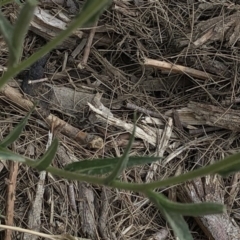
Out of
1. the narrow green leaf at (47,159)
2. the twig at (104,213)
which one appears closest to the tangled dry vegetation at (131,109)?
the twig at (104,213)

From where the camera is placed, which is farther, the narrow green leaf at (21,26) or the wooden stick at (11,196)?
the wooden stick at (11,196)

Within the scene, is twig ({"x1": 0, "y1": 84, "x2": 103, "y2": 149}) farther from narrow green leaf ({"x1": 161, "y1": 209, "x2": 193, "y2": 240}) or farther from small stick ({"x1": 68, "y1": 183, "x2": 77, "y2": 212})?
narrow green leaf ({"x1": 161, "y1": 209, "x2": 193, "y2": 240})

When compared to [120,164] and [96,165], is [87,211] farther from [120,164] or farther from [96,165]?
[120,164]

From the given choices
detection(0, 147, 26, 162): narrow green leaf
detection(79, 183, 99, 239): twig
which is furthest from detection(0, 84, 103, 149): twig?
detection(0, 147, 26, 162): narrow green leaf

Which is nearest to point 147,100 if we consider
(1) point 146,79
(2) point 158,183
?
(1) point 146,79

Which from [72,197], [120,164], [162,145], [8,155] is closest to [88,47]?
[162,145]

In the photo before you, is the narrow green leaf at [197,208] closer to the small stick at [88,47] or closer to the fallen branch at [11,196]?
the fallen branch at [11,196]
